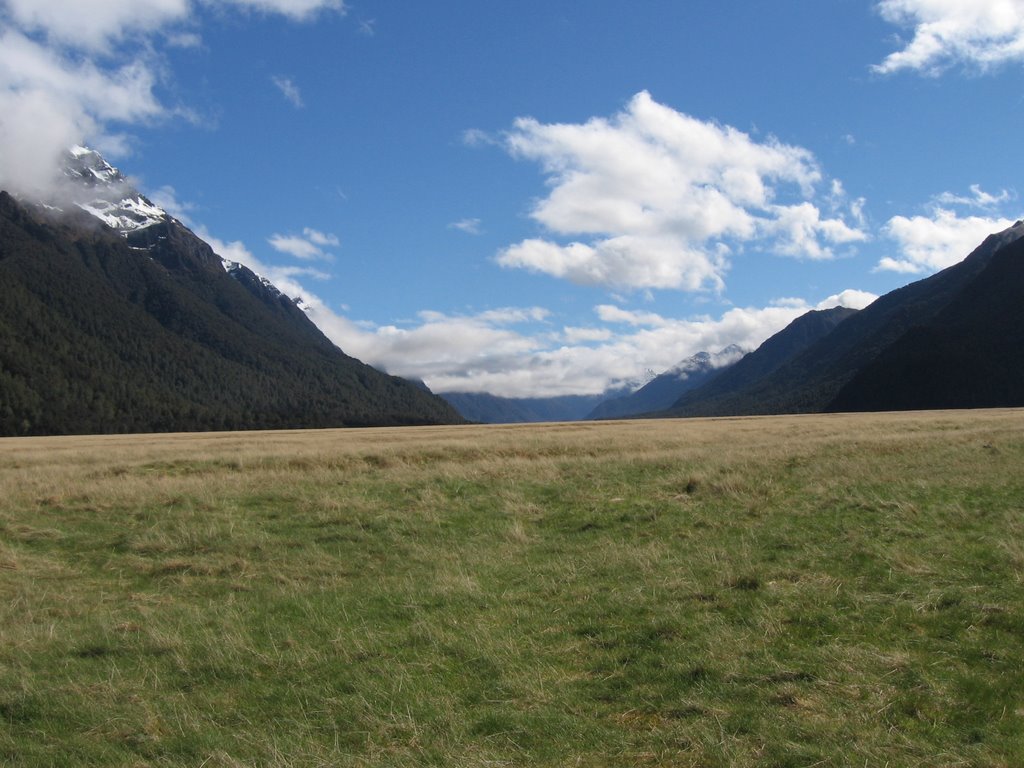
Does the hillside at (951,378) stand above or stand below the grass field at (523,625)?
above

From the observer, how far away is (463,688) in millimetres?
8109

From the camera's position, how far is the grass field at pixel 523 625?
6.83 meters

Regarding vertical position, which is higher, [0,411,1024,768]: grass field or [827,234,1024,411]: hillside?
[827,234,1024,411]: hillside

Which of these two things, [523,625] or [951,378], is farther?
[951,378]

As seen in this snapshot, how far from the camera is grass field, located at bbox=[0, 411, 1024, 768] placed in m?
6.83

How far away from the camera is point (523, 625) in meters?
10.2

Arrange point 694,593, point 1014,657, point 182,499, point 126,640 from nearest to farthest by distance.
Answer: point 1014,657 → point 126,640 → point 694,593 → point 182,499

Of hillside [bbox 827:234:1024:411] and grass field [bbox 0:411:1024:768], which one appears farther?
hillside [bbox 827:234:1024:411]

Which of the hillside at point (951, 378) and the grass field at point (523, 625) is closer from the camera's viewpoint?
the grass field at point (523, 625)

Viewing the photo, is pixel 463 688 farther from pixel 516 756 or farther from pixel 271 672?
pixel 271 672

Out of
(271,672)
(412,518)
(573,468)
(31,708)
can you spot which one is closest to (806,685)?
(271,672)

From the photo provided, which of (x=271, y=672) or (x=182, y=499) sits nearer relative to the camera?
(x=271, y=672)

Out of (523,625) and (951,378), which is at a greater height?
(951,378)

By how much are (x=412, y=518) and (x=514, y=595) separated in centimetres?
703
